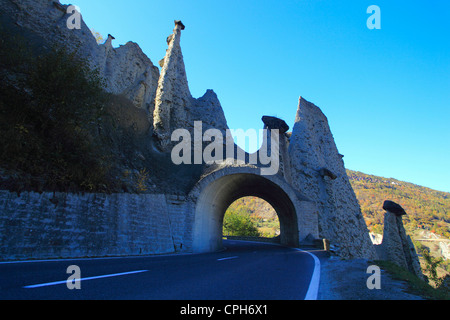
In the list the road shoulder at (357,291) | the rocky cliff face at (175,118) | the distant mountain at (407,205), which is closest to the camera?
the road shoulder at (357,291)

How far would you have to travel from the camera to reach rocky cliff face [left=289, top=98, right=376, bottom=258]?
26.6 meters

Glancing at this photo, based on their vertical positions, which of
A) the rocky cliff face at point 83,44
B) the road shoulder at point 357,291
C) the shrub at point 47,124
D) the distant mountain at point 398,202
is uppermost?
the rocky cliff face at point 83,44

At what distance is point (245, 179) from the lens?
22078 mm

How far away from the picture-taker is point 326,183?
28484 millimetres

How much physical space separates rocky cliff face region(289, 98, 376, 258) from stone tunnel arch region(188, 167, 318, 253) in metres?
4.35

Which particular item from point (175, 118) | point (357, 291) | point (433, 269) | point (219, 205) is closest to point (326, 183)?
point (433, 269)

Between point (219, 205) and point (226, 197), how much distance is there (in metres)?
1.20

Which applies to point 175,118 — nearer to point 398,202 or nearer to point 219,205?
point 219,205

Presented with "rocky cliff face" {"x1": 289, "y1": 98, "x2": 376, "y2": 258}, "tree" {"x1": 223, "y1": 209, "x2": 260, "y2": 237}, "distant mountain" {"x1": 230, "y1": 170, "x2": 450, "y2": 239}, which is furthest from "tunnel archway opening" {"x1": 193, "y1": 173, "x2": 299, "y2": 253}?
"distant mountain" {"x1": 230, "y1": 170, "x2": 450, "y2": 239}

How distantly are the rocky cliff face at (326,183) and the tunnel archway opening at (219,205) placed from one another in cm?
407

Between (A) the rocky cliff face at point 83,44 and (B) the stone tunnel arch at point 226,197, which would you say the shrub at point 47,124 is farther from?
(B) the stone tunnel arch at point 226,197

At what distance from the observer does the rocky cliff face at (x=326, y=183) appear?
26.6m

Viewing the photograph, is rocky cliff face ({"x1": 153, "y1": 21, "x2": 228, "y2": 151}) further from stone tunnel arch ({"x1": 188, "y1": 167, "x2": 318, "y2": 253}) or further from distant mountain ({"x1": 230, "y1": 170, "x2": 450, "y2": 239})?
distant mountain ({"x1": 230, "y1": 170, "x2": 450, "y2": 239})

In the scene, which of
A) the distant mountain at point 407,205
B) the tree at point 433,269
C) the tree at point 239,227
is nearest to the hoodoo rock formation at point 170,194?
the tree at point 433,269
